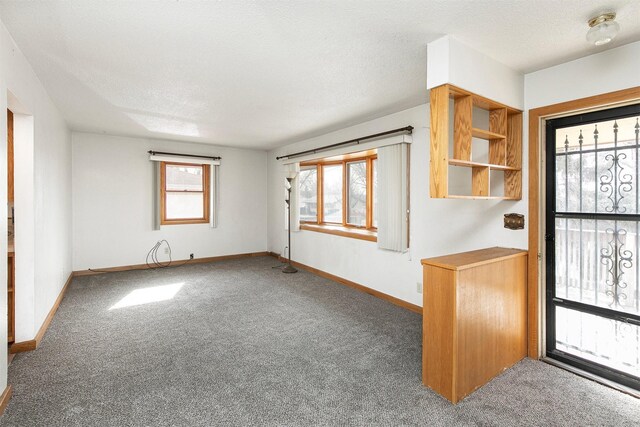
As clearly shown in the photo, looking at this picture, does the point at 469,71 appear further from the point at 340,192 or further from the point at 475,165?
Result: the point at 340,192

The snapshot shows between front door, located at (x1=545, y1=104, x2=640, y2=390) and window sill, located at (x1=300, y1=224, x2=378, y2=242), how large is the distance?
2.09 meters

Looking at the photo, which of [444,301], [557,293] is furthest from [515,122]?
[444,301]

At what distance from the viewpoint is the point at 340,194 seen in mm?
5461

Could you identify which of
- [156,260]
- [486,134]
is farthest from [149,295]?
[486,134]

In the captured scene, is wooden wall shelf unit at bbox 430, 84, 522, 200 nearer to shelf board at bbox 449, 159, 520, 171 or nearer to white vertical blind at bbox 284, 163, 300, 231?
shelf board at bbox 449, 159, 520, 171

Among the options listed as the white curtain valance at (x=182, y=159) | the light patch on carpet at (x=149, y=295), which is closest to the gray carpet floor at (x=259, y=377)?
the light patch on carpet at (x=149, y=295)

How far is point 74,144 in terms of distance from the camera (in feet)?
16.3

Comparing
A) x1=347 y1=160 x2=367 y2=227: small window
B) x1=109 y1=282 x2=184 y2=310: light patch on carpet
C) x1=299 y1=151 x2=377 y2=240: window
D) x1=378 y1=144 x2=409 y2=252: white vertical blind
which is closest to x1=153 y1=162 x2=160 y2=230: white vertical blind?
x1=109 y1=282 x2=184 y2=310: light patch on carpet

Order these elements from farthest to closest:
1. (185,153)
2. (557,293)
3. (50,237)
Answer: (185,153) → (50,237) → (557,293)

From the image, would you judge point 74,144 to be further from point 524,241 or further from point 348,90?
point 524,241

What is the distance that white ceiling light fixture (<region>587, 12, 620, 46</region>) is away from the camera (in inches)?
68.8

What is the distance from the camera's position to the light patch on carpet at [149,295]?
380cm

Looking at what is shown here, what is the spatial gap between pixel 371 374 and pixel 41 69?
3544 mm

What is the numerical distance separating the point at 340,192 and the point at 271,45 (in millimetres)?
3475
